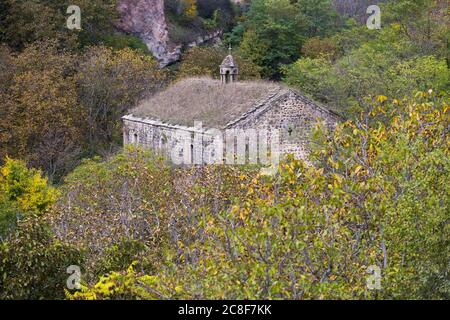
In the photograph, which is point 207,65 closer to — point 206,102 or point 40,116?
point 40,116

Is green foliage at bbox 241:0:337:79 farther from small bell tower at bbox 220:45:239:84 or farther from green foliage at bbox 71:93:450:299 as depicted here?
green foliage at bbox 71:93:450:299

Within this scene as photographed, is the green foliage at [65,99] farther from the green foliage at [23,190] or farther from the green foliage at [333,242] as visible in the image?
the green foliage at [333,242]

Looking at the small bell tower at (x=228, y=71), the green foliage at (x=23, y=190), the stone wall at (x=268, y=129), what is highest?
the small bell tower at (x=228, y=71)

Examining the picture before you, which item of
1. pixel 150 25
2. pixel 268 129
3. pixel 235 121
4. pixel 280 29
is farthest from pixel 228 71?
pixel 280 29

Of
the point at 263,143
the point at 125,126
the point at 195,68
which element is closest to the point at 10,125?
the point at 125,126

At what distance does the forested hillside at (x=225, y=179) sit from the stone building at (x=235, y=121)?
70.0 inches

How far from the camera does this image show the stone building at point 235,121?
108ft

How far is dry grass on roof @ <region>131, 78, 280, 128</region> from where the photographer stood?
33.8m

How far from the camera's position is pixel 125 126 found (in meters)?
40.1

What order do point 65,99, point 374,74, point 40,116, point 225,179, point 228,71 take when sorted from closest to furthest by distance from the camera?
point 225,179, point 228,71, point 40,116, point 374,74, point 65,99

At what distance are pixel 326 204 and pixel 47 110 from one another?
28717 mm

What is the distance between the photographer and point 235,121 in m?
32.9

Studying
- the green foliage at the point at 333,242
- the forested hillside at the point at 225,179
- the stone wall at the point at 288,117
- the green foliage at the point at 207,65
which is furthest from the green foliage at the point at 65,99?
the green foliage at the point at 333,242

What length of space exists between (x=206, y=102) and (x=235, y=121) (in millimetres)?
3031
